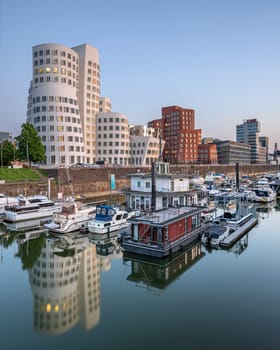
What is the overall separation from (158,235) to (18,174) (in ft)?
160

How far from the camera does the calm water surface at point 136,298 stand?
1419cm

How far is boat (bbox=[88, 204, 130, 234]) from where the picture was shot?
33312 millimetres

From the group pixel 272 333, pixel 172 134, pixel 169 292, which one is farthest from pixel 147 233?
pixel 172 134

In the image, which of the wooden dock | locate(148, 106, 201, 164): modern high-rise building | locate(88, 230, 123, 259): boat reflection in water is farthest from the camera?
locate(148, 106, 201, 164): modern high-rise building

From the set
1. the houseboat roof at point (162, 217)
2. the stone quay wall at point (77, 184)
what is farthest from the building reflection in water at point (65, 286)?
the stone quay wall at point (77, 184)

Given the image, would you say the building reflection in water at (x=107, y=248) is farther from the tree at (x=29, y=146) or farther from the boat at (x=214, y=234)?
the tree at (x=29, y=146)

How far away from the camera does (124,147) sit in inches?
4587

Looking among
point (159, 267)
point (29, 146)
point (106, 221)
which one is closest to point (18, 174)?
point (29, 146)

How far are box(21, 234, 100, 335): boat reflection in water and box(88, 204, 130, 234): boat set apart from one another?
A: 2039mm

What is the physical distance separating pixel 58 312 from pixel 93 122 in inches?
4047

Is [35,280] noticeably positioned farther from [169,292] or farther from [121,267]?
[169,292]

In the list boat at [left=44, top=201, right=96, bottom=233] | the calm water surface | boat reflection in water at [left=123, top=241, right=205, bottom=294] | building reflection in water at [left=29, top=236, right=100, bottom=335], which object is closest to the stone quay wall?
boat at [left=44, top=201, right=96, bottom=233]

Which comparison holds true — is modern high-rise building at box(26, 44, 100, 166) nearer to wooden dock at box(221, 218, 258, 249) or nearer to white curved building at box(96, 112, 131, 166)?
white curved building at box(96, 112, 131, 166)

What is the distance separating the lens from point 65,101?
317ft
